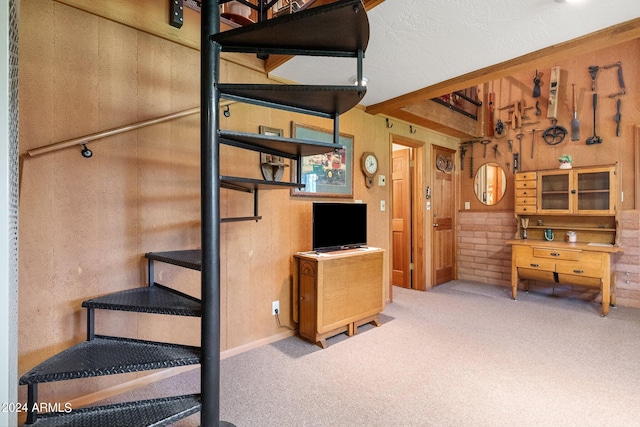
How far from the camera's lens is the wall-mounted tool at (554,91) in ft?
13.4

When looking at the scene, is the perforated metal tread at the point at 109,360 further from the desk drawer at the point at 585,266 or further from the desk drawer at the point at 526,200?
the desk drawer at the point at 526,200

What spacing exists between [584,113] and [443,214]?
7.09ft

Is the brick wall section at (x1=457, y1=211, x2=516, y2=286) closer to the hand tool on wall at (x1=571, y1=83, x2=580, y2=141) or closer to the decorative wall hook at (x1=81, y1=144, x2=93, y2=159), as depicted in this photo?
the hand tool on wall at (x1=571, y1=83, x2=580, y2=141)

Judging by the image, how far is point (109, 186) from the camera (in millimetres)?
1889

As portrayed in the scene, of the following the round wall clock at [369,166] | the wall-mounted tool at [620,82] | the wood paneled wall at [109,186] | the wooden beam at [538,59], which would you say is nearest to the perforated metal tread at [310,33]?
the wood paneled wall at [109,186]

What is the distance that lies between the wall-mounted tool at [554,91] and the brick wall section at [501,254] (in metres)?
1.49

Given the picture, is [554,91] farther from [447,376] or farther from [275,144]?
[275,144]

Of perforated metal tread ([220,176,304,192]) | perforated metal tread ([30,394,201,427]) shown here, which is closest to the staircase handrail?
perforated metal tread ([220,176,304,192])

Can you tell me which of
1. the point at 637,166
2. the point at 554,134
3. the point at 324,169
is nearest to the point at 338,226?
the point at 324,169

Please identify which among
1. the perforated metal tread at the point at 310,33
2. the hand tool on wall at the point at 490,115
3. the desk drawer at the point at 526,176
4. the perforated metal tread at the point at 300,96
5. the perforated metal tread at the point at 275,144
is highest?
the hand tool on wall at the point at 490,115

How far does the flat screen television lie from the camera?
280 cm

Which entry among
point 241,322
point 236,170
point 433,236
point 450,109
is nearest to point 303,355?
point 241,322

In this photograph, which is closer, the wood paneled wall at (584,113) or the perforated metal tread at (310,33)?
the perforated metal tread at (310,33)

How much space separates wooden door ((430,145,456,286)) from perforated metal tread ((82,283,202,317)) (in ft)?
12.7
